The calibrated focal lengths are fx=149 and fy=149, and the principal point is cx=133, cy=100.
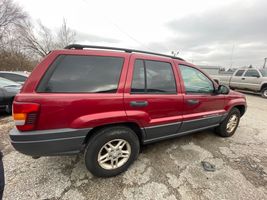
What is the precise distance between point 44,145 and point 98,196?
0.93 metres

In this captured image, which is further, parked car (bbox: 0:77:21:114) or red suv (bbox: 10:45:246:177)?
parked car (bbox: 0:77:21:114)

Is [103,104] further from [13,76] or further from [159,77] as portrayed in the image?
[13,76]

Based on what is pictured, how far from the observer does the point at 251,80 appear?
34.0ft

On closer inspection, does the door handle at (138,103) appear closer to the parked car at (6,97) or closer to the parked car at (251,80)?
the parked car at (6,97)

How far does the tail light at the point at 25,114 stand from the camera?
1.63 metres

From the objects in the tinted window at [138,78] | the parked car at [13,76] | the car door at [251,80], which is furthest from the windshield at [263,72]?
the parked car at [13,76]

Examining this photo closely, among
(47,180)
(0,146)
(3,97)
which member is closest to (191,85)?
(47,180)

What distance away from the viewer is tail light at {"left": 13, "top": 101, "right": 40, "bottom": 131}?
163 centimetres

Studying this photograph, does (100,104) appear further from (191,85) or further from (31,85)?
(191,85)

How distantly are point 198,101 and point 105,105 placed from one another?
1.80 m

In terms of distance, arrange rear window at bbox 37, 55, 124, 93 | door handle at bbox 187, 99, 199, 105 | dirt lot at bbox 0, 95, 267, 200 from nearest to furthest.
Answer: rear window at bbox 37, 55, 124, 93
dirt lot at bbox 0, 95, 267, 200
door handle at bbox 187, 99, 199, 105

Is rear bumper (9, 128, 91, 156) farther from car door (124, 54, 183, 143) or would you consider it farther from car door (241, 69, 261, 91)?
car door (241, 69, 261, 91)

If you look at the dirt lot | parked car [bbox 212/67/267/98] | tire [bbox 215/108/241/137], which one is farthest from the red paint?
parked car [bbox 212/67/267/98]

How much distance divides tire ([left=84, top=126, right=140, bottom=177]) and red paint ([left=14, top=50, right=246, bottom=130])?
0.19 m
